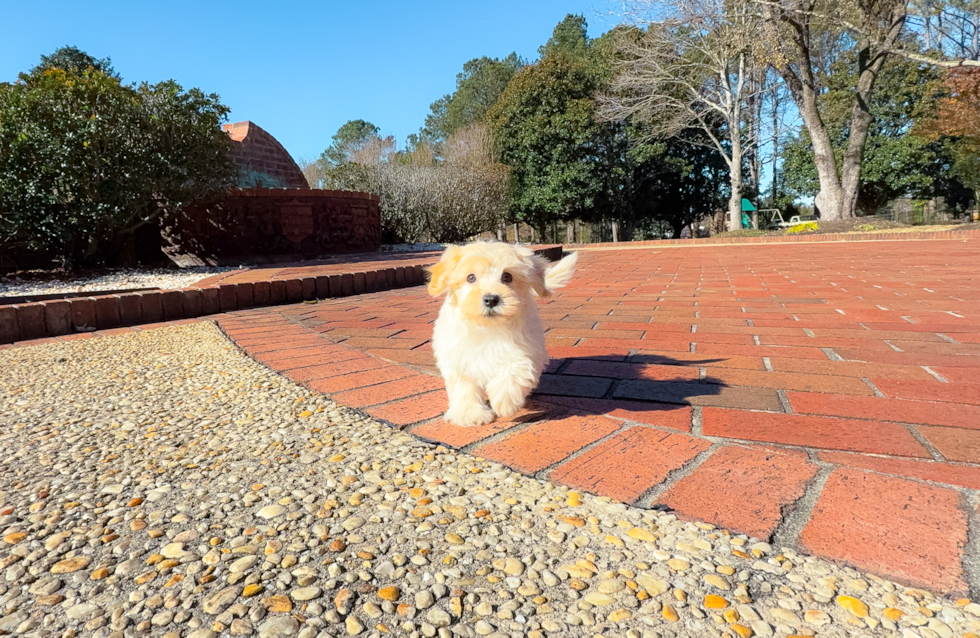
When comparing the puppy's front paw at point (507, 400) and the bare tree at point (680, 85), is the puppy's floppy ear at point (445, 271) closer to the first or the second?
the puppy's front paw at point (507, 400)

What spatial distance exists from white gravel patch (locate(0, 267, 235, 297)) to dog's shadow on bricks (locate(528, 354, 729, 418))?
5245 mm

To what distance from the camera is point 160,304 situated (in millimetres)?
4617

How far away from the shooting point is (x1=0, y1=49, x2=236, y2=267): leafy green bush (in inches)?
286

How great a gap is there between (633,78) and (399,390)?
68.8ft

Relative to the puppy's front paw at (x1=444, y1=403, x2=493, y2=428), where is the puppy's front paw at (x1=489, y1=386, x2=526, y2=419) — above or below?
above

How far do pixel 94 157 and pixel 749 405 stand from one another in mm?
8796

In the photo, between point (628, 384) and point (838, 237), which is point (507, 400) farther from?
point (838, 237)

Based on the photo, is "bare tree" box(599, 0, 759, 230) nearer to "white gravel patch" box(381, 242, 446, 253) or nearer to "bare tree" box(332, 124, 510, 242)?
"bare tree" box(332, 124, 510, 242)

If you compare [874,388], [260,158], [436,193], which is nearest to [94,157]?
[260,158]

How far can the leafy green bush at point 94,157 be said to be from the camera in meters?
7.27

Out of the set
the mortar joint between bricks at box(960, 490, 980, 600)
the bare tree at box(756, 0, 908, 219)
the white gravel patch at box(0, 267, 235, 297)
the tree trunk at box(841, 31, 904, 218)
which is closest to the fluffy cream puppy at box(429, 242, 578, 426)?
the mortar joint between bricks at box(960, 490, 980, 600)

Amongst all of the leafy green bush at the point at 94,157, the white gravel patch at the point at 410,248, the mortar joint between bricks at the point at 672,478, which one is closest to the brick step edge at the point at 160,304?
the leafy green bush at the point at 94,157

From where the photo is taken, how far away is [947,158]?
2452 centimetres

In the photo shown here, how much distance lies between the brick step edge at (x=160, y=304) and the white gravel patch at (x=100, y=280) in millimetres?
1550
